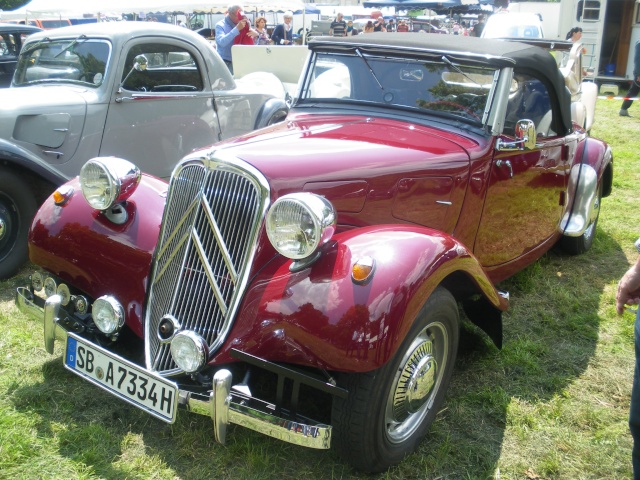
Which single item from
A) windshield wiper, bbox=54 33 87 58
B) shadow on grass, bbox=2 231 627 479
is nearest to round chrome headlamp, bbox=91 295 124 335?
shadow on grass, bbox=2 231 627 479

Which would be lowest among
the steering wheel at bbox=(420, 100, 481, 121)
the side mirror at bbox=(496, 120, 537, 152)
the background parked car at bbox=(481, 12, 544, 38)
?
the side mirror at bbox=(496, 120, 537, 152)

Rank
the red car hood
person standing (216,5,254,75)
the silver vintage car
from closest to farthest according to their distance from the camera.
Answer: the red car hood
the silver vintage car
person standing (216,5,254,75)

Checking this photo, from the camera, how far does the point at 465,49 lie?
359 cm

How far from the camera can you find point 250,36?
9805 mm

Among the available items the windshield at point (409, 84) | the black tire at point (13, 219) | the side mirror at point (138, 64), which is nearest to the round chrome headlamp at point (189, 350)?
the windshield at point (409, 84)

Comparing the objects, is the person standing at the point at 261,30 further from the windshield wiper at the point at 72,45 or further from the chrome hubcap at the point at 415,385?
the chrome hubcap at the point at 415,385

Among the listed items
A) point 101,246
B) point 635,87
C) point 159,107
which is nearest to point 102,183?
point 101,246

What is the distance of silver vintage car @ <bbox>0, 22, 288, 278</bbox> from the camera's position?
4598 mm

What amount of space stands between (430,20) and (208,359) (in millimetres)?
26709

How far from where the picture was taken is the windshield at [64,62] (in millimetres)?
5312

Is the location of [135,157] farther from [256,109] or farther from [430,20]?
[430,20]

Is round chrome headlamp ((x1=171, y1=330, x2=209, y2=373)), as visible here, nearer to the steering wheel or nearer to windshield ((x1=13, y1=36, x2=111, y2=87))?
the steering wheel

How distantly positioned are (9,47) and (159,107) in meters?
4.64

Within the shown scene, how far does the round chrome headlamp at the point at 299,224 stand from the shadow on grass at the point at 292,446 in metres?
0.93
